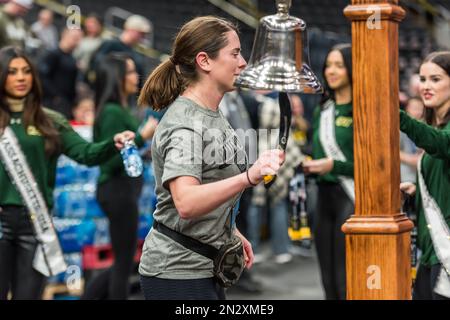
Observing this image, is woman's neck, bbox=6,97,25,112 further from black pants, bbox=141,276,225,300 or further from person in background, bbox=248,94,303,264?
person in background, bbox=248,94,303,264

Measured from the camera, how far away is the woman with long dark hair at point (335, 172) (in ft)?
23.3

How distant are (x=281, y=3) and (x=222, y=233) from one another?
92cm

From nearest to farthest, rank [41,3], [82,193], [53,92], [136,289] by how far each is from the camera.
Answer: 1. [82,193]
2. [136,289]
3. [53,92]
4. [41,3]

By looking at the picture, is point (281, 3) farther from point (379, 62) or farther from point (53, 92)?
point (53, 92)

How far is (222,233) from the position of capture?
4055 millimetres

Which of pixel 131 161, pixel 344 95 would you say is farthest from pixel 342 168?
pixel 131 161

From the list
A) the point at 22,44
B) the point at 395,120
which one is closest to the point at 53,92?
the point at 22,44

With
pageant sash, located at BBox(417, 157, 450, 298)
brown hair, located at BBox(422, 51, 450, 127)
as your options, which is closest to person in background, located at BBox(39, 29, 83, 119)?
brown hair, located at BBox(422, 51, 450, 127)

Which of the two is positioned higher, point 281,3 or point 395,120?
point 281,3

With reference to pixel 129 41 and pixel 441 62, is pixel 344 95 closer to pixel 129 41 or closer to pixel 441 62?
pixel 441 62

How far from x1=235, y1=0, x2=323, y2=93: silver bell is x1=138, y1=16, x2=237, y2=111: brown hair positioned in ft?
0.54

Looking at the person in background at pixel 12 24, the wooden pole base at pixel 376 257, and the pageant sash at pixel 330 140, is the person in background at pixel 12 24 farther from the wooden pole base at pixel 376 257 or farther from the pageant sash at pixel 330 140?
the wooden pole base at pixel 376 257

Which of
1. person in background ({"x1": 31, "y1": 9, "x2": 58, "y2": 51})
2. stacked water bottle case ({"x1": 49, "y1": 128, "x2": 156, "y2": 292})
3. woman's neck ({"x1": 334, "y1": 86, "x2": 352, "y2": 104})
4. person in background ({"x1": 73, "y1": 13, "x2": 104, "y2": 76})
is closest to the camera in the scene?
woman's neck ({"x1": 334, "y1": 86, "x2": 352, "y2": 104})

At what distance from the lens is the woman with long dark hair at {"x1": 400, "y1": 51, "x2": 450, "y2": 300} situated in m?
5.39
